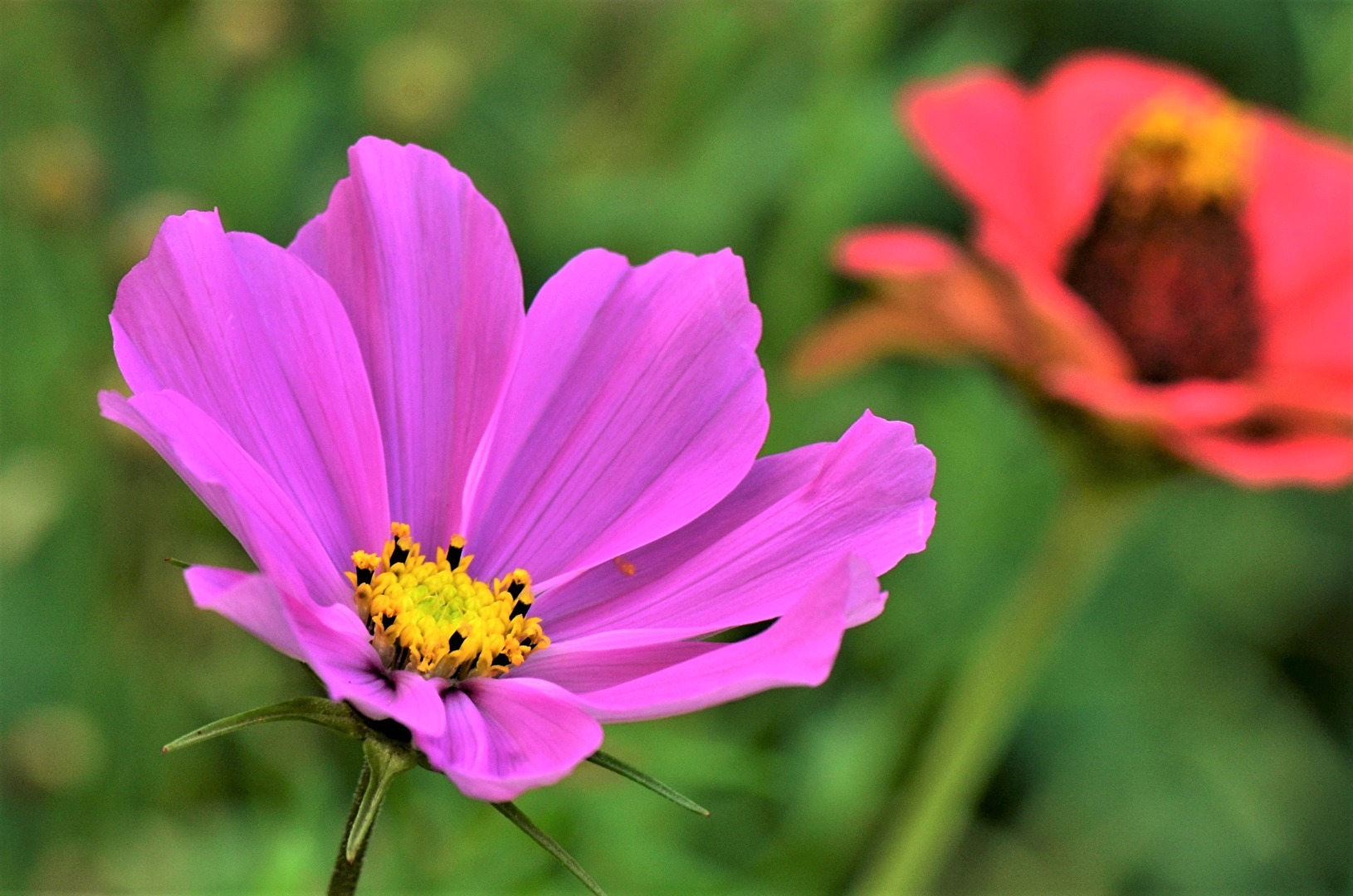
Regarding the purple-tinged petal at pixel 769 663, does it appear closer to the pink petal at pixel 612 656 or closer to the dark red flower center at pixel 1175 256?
the pink petal at pixel 612 656

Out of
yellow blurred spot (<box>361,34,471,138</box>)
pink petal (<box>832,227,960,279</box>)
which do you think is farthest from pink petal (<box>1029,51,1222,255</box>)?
yellow blurred spot (<box>361,34,471,138</box>)

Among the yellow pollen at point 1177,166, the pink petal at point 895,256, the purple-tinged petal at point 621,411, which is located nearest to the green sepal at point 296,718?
the purple-tinged petal at point 621,411

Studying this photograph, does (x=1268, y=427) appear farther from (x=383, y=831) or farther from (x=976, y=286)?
(x=383, y=831)

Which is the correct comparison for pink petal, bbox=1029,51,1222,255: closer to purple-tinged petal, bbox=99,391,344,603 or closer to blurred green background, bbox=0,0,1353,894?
blurred green background, bbox=0,0,1353,894

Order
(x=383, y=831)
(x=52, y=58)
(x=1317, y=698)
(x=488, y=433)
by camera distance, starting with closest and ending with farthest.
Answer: (x=488, y=433) < (x=383, y=831) < (x=52, y=58) < (x=1317, y=698)

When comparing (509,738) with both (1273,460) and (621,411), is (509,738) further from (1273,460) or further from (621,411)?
(1273,460)

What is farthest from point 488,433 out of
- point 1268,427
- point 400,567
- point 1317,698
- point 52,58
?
point 1317,698

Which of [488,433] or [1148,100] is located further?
[1148,100]
